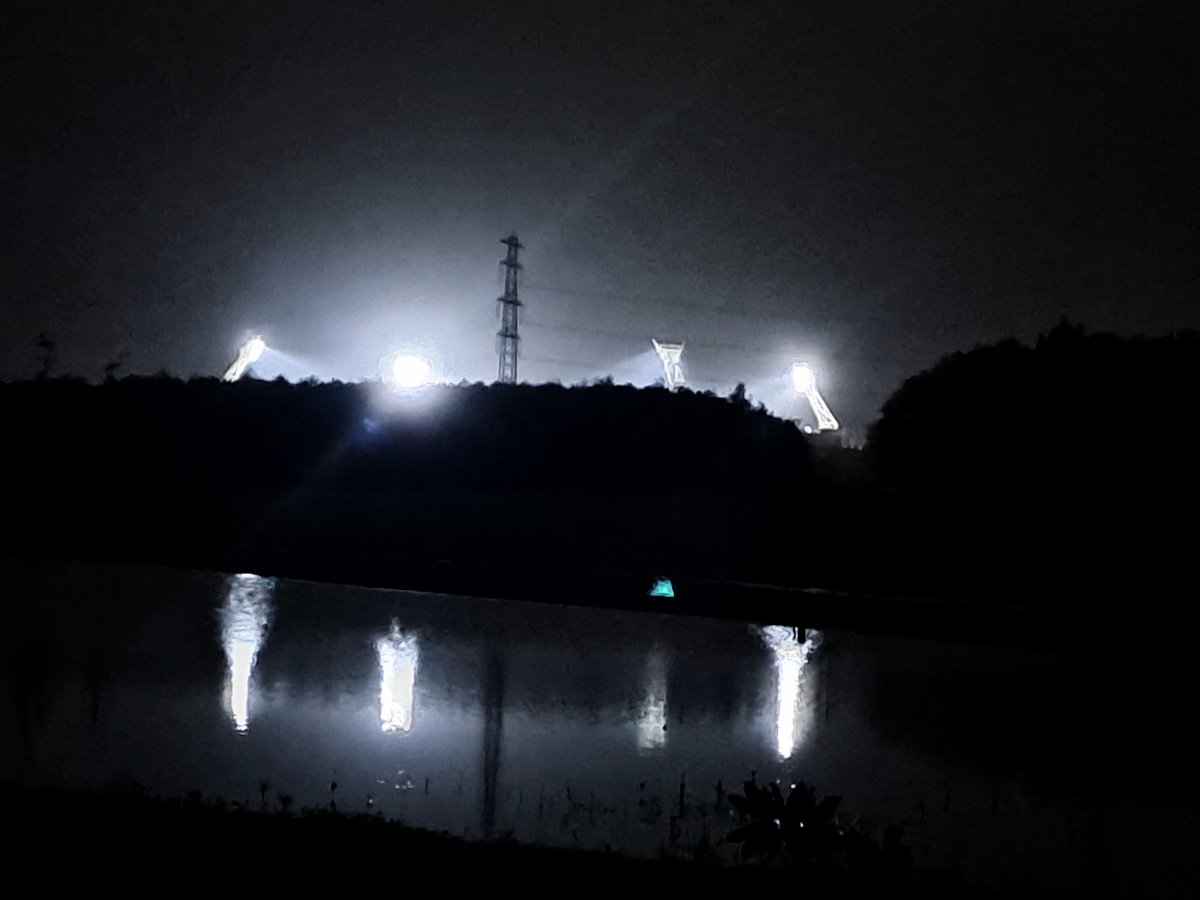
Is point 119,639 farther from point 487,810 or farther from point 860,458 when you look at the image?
point 860,458

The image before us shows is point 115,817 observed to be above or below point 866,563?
below

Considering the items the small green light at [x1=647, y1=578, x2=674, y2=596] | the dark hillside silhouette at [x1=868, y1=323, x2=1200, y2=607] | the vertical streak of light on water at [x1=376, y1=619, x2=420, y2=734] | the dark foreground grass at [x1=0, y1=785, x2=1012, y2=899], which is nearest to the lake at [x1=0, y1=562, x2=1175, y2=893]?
the vertical streak of light on water at [x1=376, y1=619, x2=420, y2=734]

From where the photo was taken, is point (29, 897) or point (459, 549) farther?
point (459, 549)

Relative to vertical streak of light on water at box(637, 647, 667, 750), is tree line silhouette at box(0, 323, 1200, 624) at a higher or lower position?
higher

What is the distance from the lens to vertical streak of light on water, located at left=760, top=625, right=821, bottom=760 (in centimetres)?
989

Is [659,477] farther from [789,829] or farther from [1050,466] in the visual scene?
[789,829]

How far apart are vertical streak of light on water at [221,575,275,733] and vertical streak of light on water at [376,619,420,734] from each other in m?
1.12

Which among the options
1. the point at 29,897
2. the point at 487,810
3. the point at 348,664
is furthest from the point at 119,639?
the point at 29,897

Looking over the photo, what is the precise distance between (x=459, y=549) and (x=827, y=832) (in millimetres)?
Result: 16331

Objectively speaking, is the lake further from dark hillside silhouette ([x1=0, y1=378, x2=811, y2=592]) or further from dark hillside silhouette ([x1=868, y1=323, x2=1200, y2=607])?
dark hillside silhouette ([x1=868, y1=323, x2=1200, y2=607])

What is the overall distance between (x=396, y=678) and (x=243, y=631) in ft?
10.9

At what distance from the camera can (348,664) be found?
1201 cm

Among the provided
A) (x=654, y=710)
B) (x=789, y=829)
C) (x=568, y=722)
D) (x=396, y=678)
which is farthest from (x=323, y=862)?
(x=396, y=678)

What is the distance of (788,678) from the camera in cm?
1241
